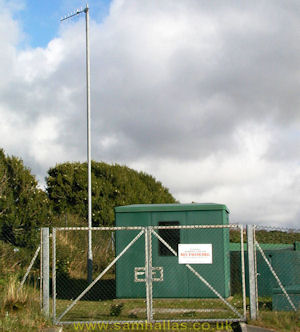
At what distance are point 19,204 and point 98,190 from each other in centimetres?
838

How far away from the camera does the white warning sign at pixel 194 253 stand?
35.8ft

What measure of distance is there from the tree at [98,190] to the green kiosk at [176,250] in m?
11.5

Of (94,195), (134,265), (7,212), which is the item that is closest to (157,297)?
(134,265)

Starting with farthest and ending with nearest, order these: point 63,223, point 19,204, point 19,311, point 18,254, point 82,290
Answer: point 63,223
point 19,204
point 18,254
point 82,290
point 19,311

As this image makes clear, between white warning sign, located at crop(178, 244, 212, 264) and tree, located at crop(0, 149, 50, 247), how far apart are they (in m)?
8.19

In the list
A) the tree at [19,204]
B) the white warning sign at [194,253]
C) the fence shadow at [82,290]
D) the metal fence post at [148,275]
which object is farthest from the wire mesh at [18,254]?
the white warning sign at [194,253]

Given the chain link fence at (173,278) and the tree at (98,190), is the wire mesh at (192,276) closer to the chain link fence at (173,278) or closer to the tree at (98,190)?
the chain link fence at (173,278)

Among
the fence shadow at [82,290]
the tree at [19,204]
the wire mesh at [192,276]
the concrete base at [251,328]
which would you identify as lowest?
the concrete base at [251,328]

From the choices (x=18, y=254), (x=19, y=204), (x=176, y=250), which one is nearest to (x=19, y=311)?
(x=176, y=250)

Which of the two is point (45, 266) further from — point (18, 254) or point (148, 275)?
point (18, 254)

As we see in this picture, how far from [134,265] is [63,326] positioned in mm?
3298

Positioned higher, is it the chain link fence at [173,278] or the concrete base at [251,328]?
the chain link fence at [173,278]

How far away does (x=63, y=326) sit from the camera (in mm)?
10477

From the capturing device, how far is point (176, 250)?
13.4m
